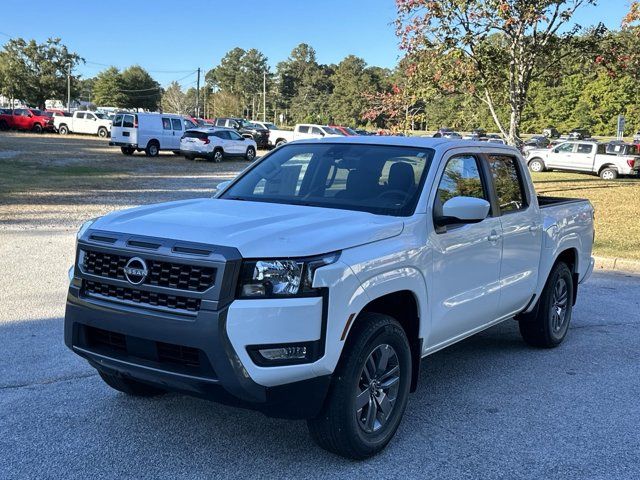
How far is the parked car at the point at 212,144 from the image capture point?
102 ft

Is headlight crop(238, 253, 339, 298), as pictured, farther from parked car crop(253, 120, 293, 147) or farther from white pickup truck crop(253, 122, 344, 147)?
parked car crop(253, 120, 293, 147)

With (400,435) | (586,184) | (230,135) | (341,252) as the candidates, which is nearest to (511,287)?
(400,435)

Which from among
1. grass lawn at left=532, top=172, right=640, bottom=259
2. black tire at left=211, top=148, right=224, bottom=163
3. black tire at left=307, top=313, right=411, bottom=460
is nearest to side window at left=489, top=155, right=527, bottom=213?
black tire at left=307, top=313, right=411, bottom=460

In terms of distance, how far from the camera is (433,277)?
4.17m

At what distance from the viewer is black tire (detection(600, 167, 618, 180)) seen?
95.9 feet

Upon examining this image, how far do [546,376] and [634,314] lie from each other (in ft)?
9.44

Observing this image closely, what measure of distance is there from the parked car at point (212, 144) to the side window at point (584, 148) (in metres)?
16.3

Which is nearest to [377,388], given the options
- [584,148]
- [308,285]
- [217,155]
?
[308,285]

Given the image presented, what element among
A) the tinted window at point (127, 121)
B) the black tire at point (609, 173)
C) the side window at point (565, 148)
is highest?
the tinted window at point (127, 121)

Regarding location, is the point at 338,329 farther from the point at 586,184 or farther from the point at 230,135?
the point at 230,135

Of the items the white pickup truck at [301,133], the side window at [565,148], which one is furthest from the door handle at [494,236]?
the white pickup truck at [301,133]

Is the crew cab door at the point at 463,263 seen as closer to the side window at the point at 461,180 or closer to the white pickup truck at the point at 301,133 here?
the side window at the point at 461,180

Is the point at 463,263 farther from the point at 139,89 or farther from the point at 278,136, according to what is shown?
the point at 139,89

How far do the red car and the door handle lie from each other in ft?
167
